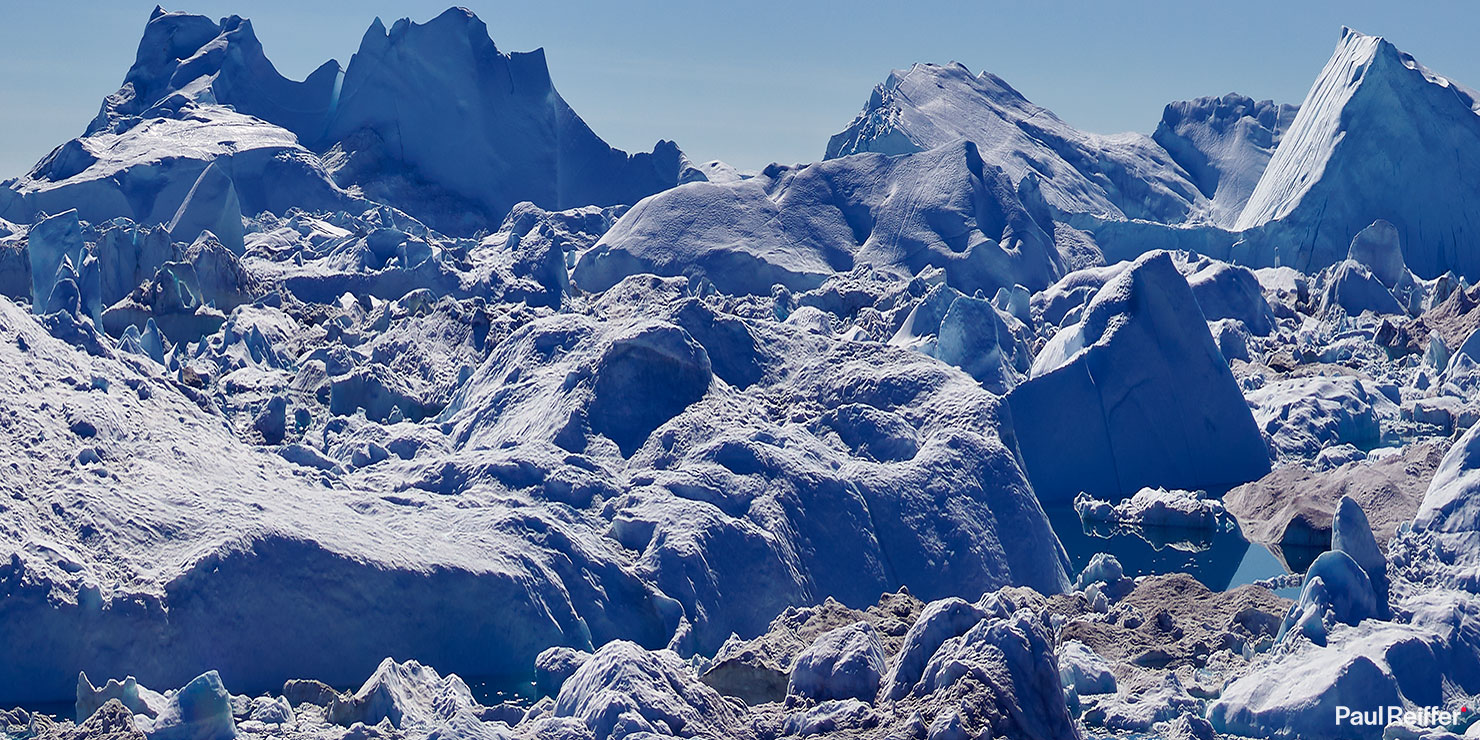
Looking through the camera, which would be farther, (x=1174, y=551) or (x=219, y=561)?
(x=1174, y=551)

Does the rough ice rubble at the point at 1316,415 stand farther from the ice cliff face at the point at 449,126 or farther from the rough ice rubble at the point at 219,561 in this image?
the ice cliff face at the point at 449,126

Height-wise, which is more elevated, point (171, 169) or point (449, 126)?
point (449, 126)

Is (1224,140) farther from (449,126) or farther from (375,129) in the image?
(375,129)

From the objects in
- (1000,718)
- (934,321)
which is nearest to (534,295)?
(934,321)

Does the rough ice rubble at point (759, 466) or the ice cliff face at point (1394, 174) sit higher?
the ice cliff face at point (1394, 174)

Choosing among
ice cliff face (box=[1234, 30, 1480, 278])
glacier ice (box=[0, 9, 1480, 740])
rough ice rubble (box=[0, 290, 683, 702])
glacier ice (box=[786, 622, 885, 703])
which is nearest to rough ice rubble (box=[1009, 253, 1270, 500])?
glacier ice (box=[0, 9, 1480, 740])

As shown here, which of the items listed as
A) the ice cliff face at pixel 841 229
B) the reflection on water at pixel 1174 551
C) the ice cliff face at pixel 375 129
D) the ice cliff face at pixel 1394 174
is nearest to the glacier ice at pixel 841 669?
the reflection on water at pixel 1174 551

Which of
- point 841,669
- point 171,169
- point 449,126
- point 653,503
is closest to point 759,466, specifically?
point 653,503
